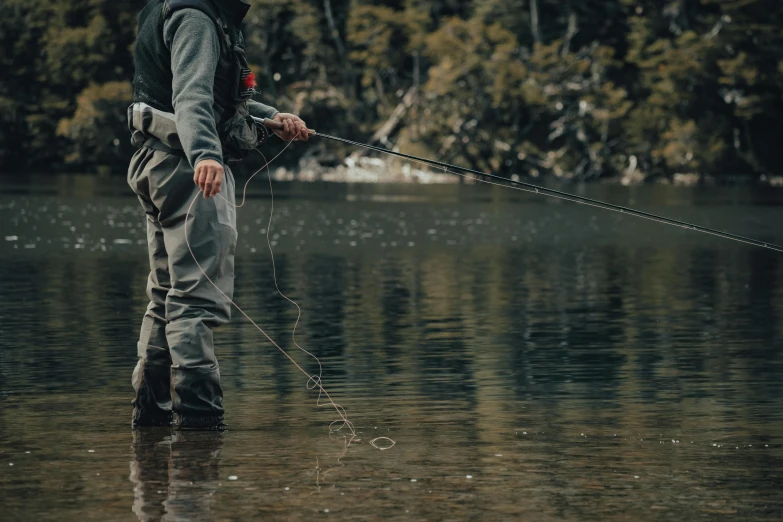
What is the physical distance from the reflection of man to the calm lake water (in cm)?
2

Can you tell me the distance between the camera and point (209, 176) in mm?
7164

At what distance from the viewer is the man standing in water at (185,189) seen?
7359 mm

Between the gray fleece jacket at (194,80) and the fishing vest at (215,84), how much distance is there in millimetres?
82

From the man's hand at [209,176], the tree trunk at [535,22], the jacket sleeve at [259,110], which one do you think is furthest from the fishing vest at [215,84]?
the tree trunk at [535,22]

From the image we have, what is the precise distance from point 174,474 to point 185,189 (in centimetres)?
145

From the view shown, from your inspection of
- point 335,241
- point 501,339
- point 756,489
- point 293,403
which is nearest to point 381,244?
point 335,241

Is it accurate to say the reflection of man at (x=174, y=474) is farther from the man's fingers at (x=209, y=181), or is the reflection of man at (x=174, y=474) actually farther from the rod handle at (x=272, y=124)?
the rod handle at (x=272, y=124)

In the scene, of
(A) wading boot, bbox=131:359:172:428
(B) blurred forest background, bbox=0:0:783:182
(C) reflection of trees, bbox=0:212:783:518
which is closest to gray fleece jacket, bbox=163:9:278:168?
(A) wading boot, bbox=131:359:172:428

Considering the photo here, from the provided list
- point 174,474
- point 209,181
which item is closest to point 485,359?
point 209,181

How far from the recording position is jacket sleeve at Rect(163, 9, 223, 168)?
7.27 m

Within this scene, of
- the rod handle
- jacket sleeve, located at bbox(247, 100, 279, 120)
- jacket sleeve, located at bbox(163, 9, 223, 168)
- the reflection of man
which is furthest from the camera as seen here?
jacket sleeve, located at bbox(247, 100, 279, 120)

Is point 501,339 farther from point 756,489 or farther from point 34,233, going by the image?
point 34,233

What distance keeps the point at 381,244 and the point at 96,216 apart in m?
10.5

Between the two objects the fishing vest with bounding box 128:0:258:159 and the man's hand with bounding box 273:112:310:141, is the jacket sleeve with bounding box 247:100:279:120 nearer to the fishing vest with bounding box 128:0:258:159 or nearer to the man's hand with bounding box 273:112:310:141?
the man's hand with bounding box 273:112:310:141
